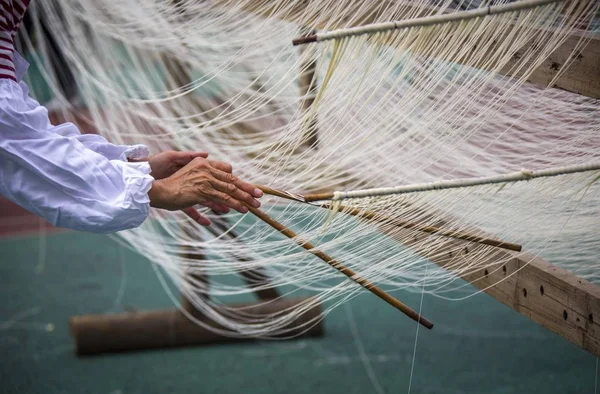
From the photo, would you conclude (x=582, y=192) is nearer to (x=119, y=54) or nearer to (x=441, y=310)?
(x=119, y=54)

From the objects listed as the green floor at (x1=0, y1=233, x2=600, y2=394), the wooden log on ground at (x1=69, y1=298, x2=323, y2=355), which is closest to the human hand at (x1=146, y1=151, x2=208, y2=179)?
the green floor at (x1=0, y1=233, x2=600, y2=394)

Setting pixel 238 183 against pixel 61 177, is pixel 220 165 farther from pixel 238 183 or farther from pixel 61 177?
pixel 61 177

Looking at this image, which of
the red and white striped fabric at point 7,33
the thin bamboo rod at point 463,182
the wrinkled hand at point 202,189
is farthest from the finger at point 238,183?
the red and white striped fabric at point 7,33

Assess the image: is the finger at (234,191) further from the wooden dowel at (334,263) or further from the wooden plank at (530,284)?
the wooden plank at (530,284)

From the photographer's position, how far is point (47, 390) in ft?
10.8

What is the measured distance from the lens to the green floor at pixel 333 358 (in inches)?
128

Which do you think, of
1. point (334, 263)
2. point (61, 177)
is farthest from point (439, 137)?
point (61, 177)

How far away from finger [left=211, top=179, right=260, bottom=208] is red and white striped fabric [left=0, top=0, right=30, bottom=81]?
0.39m

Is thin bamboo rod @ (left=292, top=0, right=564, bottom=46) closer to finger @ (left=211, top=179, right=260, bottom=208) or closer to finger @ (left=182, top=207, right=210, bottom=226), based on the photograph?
finger @ (left=211, top=179, right=260, bottom=208)

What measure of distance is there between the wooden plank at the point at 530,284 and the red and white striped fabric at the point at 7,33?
2.38 feet

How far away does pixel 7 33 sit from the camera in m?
1.37

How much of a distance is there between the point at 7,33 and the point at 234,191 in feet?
1.51

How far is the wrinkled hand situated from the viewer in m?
1.40

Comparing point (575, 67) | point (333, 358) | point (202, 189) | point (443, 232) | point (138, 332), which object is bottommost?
point (333, 358)
